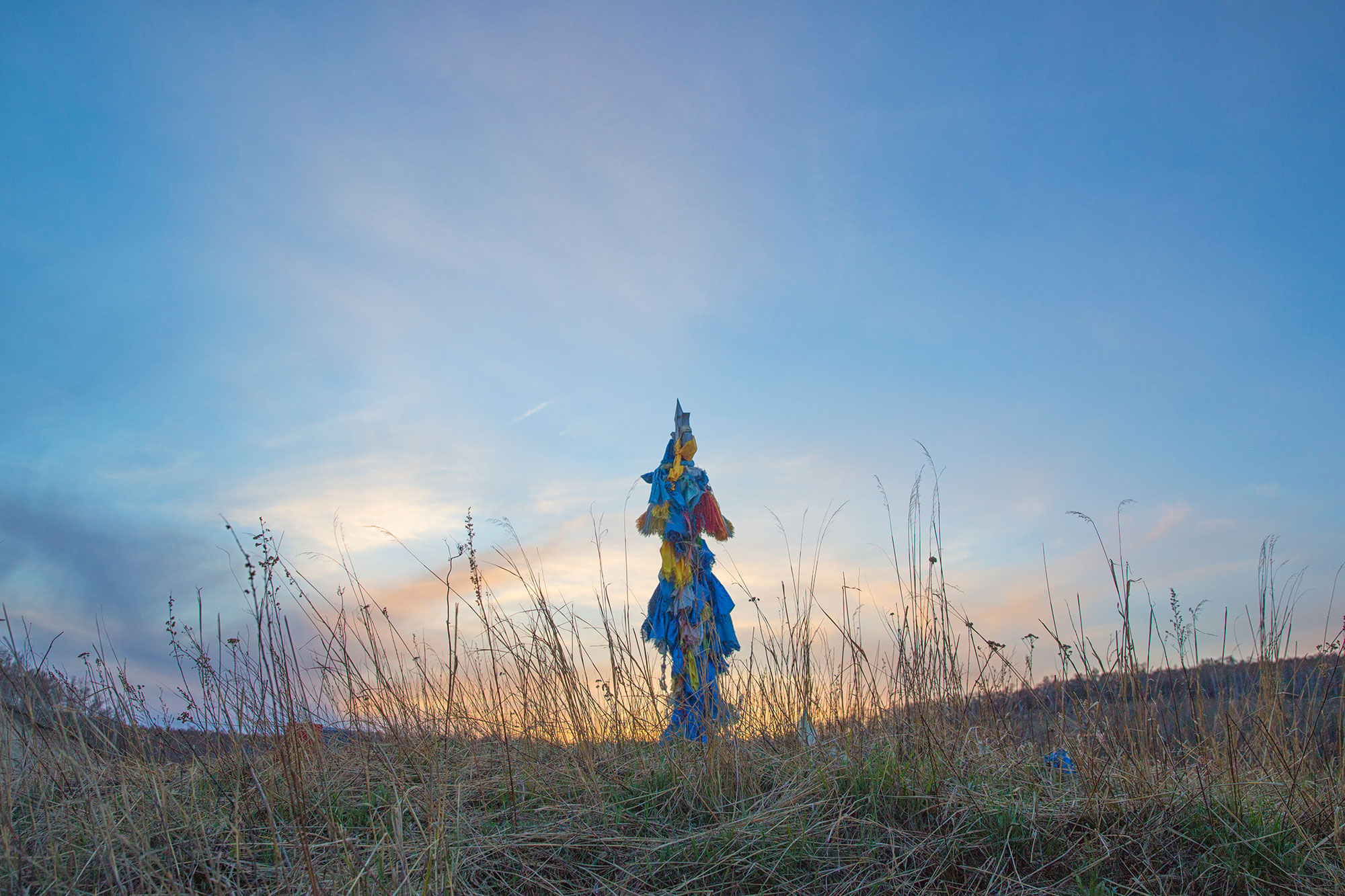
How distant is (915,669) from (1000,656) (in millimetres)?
494

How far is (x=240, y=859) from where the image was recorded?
2543 millimetres

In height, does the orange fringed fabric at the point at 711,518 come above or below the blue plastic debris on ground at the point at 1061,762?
above

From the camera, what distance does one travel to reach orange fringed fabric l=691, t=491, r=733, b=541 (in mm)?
6273

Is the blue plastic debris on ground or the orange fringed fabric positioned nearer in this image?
the blue plastic debris on ground

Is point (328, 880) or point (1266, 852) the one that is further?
point (1266, 852)

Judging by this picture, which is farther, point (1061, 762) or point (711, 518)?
point (711, 518)

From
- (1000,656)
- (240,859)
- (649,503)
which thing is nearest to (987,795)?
(1000,656)

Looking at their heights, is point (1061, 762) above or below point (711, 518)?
below

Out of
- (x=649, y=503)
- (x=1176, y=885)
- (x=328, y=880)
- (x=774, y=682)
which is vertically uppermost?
(x=649, y=503)

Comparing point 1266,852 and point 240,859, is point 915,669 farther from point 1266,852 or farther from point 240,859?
point 240,859

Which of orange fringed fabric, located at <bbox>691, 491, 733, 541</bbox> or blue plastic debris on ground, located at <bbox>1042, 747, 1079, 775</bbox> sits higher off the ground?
orange fringed fabric, located at <bbox>691, 491, 733, 541</bbox>

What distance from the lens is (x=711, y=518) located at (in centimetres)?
635

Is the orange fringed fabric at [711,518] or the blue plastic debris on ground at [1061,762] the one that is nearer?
the blue plastic debris on ground at [1061,762]

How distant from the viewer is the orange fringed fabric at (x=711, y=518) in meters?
6.27
